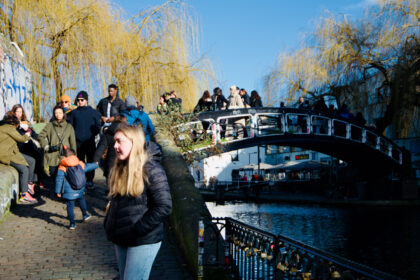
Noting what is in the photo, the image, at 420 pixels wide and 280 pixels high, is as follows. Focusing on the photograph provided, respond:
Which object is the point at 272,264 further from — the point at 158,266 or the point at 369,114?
the point at 369,114

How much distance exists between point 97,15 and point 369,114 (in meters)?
15.5


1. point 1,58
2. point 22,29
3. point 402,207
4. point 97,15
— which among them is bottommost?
point 402,207

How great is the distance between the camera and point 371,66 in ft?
77.8

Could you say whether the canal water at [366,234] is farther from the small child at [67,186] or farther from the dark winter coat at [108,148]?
the small child at [67,186]

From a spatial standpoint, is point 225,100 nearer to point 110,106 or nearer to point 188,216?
point 110,106

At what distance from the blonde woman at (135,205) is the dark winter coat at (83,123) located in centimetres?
654

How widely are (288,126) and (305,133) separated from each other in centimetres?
99

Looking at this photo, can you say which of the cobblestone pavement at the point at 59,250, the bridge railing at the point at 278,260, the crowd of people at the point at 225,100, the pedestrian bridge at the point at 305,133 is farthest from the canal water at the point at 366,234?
the bridge railing at the point at 278,260

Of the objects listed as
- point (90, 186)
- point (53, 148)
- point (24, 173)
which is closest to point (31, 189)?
point (24, 173)

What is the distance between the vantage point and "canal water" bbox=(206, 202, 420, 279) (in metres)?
12.7

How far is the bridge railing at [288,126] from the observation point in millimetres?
18944

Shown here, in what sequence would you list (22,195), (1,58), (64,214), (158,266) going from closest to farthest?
(158,266) → (64,214) → (22,195) → (1,58)

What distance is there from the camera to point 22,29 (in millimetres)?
13602

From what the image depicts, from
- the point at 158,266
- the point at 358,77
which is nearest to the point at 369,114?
the point at 358,77
